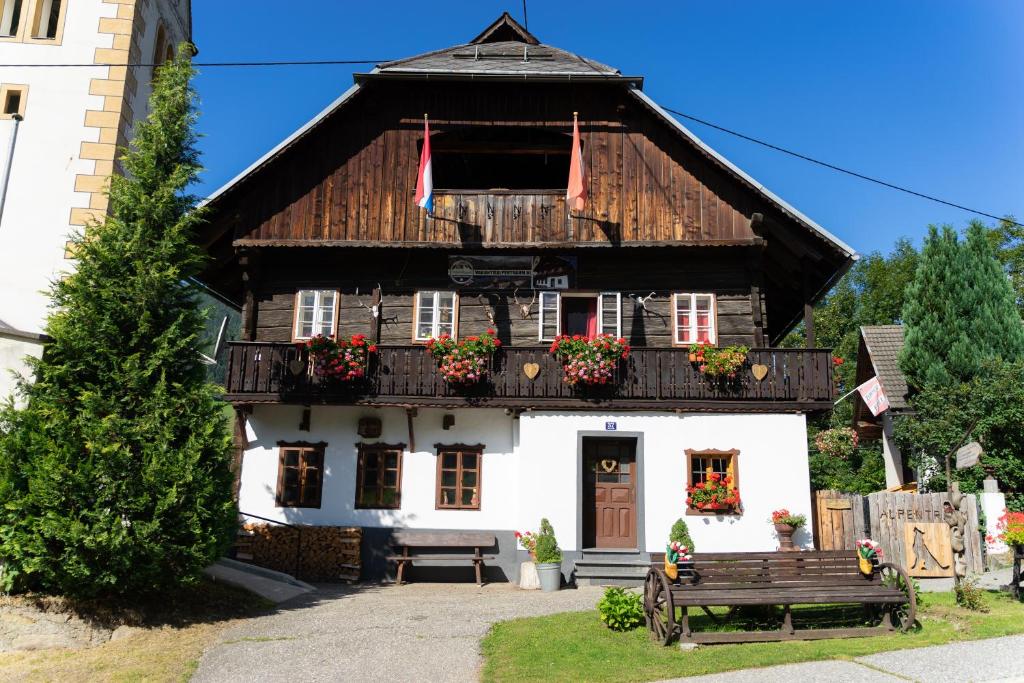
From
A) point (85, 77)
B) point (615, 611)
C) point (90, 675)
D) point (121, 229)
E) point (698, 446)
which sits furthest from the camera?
point (698, 446)

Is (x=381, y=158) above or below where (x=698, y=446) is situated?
above

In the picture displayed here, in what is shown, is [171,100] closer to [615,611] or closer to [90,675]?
[90,675]

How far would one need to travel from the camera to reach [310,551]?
54.5ft

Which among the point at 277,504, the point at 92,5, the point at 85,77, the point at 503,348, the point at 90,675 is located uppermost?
the point at 92,5

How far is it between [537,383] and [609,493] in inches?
109

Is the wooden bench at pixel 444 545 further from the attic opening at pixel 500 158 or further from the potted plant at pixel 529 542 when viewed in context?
the attic opening at pixel 500 158

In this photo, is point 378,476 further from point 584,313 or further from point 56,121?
point 56,121

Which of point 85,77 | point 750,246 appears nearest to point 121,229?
point 85,77

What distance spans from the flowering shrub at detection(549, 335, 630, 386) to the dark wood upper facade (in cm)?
150

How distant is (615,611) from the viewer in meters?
10.7

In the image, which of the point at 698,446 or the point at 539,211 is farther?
the point at 539,211

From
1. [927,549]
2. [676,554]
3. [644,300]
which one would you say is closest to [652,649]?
[676,554]

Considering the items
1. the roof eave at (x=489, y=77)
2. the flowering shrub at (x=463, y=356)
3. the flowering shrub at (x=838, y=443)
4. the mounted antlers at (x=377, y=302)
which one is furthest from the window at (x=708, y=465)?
the flowering shrub at (x=838, y=443)

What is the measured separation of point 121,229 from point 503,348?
7.74 meters
